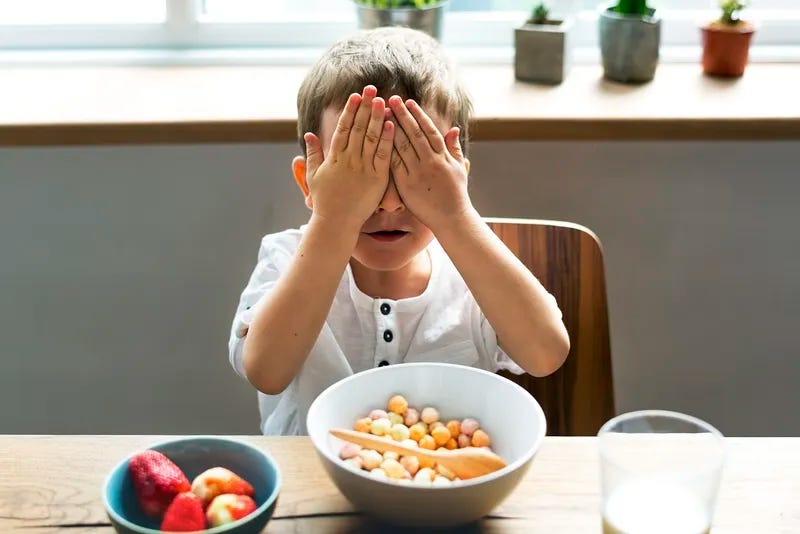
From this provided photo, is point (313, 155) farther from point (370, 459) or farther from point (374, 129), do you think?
point (370, 459)

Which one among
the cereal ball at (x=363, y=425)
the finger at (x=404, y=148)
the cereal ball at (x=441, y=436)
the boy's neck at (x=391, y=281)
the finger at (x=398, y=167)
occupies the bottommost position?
the boy's neck at (x=391, y=281)

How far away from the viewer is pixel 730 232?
5.61 ft

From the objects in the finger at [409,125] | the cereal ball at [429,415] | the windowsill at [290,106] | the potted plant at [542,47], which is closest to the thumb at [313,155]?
the finger at [409,125]

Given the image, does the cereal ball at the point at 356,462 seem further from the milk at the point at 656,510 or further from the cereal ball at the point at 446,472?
the milk at the point at 656,510

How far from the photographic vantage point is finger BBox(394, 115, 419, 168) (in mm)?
1084

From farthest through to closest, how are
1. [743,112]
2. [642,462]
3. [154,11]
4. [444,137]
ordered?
[154,11]
[743,112]
[444,137]
[642,462]

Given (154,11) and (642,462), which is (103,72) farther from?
(642,462)

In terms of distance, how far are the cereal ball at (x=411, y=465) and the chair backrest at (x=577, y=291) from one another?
446 mm

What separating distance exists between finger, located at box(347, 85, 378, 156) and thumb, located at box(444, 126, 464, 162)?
95 millimetres

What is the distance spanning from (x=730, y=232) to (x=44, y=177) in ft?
3.72

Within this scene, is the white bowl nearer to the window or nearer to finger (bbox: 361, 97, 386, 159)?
finger (bbox: 361, 97, 386, 159)

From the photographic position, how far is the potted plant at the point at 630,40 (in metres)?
1.64

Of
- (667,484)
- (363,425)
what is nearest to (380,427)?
(363,425)

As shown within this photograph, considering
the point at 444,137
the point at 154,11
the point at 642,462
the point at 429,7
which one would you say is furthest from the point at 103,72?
the point at 642,462
